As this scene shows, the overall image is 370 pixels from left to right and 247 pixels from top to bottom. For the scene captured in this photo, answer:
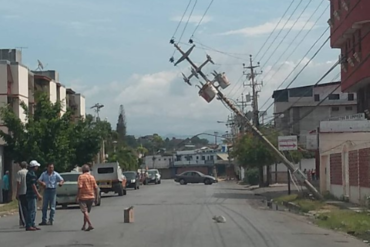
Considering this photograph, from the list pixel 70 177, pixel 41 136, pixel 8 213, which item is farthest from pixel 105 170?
pixel 8 213

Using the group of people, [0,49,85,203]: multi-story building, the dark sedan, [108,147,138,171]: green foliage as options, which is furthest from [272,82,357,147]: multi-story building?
the group of people

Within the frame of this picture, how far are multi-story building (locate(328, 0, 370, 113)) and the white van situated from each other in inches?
620

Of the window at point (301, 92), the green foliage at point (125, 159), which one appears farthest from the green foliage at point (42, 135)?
the window at point (301, 92)

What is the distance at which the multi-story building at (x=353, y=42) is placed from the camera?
38.3 m

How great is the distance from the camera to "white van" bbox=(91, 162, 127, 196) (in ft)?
159

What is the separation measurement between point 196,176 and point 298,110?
14.4m

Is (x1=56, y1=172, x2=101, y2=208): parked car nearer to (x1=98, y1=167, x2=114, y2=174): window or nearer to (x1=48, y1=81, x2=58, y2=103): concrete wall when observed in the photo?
(x1=98, y1=167, x2=114, y2=174): window

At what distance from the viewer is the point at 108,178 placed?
4856cm

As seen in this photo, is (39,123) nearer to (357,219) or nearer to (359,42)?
(359,42)

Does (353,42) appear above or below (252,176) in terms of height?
above

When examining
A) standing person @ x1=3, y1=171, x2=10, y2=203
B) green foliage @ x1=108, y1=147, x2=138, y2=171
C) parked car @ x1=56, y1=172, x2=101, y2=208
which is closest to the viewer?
parked car @ x1=56, y1=172, x2=101, y2=208

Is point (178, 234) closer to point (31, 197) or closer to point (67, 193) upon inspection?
point (31, 197)

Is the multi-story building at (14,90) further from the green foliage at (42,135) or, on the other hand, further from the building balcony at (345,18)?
the building balcony at (345,18)

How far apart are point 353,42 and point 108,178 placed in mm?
17996
